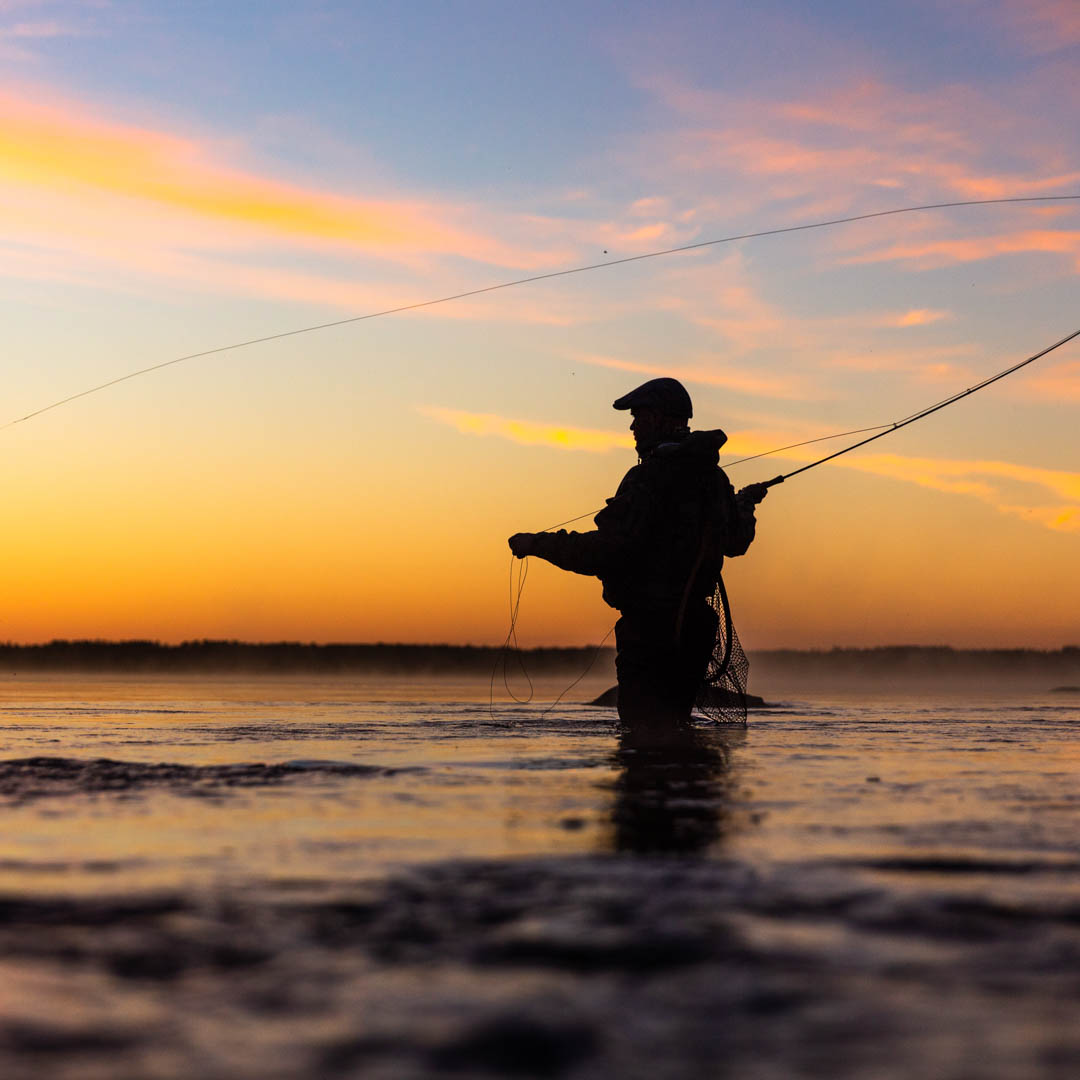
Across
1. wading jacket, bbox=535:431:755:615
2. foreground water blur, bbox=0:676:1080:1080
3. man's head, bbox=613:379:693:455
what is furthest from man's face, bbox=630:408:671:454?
foreground water blur, bbox=0:676:1080:1080

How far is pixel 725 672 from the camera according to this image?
36.7ft

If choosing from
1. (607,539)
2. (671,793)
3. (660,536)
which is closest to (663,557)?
(660,536)

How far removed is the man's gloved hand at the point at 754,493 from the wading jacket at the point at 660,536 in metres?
0.65

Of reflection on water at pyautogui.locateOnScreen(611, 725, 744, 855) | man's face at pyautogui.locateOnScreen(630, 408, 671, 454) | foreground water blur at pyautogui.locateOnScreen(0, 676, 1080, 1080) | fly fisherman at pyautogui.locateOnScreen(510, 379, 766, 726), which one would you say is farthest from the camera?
man's face at pyautogui.locateOnScreen(630, 408, 671, 454)

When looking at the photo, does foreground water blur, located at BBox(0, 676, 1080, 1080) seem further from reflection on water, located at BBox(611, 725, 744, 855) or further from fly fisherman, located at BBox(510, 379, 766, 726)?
fly fisherman, located at BBox(510, 379, 766, 726)

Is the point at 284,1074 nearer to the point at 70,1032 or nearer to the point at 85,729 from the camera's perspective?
the point at 70,1032

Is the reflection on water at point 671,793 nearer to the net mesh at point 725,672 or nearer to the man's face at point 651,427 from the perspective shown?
the net mesh at point 725,672

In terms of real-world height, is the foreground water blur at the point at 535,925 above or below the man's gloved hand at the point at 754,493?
below

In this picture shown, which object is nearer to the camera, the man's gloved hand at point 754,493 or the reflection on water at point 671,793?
the reflection on water at point 671,793

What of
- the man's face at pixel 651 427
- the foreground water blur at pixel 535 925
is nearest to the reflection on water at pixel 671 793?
the foreground water blur at pixel 535 925

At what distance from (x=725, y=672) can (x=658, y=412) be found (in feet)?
6.96

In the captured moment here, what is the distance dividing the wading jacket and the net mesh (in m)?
0.51

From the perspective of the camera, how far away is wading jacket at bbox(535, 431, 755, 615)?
10.4 metres

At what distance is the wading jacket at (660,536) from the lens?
10430 mm
